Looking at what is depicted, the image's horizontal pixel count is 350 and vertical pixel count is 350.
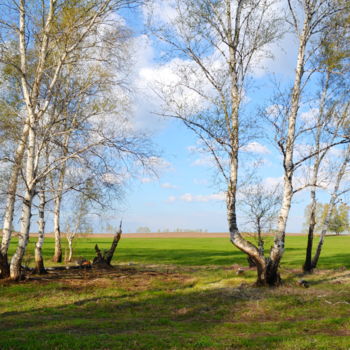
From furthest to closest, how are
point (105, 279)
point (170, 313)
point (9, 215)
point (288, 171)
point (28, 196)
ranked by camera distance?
point (105, 279), point (9, 215), point (28, 196), point (288, 171), point (170, 313)

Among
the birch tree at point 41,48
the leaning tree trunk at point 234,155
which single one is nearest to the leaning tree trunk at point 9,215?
the birch tree at point 41,48

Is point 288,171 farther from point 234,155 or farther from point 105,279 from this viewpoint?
point 105,279

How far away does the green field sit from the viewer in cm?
809

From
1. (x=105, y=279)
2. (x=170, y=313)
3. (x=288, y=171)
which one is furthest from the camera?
(x=105, y=279)

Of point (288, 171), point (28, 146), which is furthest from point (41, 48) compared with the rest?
point (288, 171)

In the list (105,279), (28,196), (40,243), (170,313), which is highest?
(28,196)

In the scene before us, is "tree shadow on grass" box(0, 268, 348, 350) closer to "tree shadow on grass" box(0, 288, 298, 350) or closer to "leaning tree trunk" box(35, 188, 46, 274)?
"tree shadow on grass" box(0, 288, 298, 350)

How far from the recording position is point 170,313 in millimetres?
11789

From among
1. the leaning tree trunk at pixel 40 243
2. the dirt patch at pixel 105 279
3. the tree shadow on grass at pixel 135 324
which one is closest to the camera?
the tree shadow on grass at pixel 135 324

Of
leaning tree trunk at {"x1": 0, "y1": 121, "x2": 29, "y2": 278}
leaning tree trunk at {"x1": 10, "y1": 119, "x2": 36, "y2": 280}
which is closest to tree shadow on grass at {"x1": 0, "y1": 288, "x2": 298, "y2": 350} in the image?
leaning tree trunk at {"x1": 10, "y1": 119, "x2": 36, "y2": 280}

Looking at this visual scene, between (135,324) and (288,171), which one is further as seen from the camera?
(288,171)

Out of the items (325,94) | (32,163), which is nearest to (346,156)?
(325,94)

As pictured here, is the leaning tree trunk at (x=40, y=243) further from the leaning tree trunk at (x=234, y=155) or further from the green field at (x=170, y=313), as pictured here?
the leaning tree trunk at (x=234, y=155)

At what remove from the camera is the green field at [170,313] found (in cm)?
809
